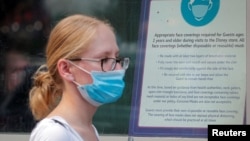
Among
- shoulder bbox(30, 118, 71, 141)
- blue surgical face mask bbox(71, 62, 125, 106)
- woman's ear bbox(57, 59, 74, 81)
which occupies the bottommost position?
shoulder bbox(30, 118, 71, 141)

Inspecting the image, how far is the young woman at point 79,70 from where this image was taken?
1958 millimetres

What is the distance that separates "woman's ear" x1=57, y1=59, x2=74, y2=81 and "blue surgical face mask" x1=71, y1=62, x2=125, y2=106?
0.04 metres

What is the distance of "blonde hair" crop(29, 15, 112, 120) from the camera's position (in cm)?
196

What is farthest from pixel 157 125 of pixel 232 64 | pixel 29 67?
pixel 29 67

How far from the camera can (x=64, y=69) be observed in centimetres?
201

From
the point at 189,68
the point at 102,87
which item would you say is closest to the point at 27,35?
the point at 189,68

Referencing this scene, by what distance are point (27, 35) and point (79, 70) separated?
2621mm

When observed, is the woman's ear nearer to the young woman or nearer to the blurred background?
the young woman

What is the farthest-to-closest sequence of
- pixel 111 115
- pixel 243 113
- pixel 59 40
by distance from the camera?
pixel 111 115 → pixel 243 113 → pixel 59 40

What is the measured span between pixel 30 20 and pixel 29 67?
0.40 m

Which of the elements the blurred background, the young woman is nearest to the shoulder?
the young woman

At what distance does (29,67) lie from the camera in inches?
178

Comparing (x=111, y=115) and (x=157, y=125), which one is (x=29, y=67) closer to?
(x=111, y=115)

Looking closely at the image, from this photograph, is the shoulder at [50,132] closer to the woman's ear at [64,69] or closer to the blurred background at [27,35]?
the woman's ear at [64,69]
